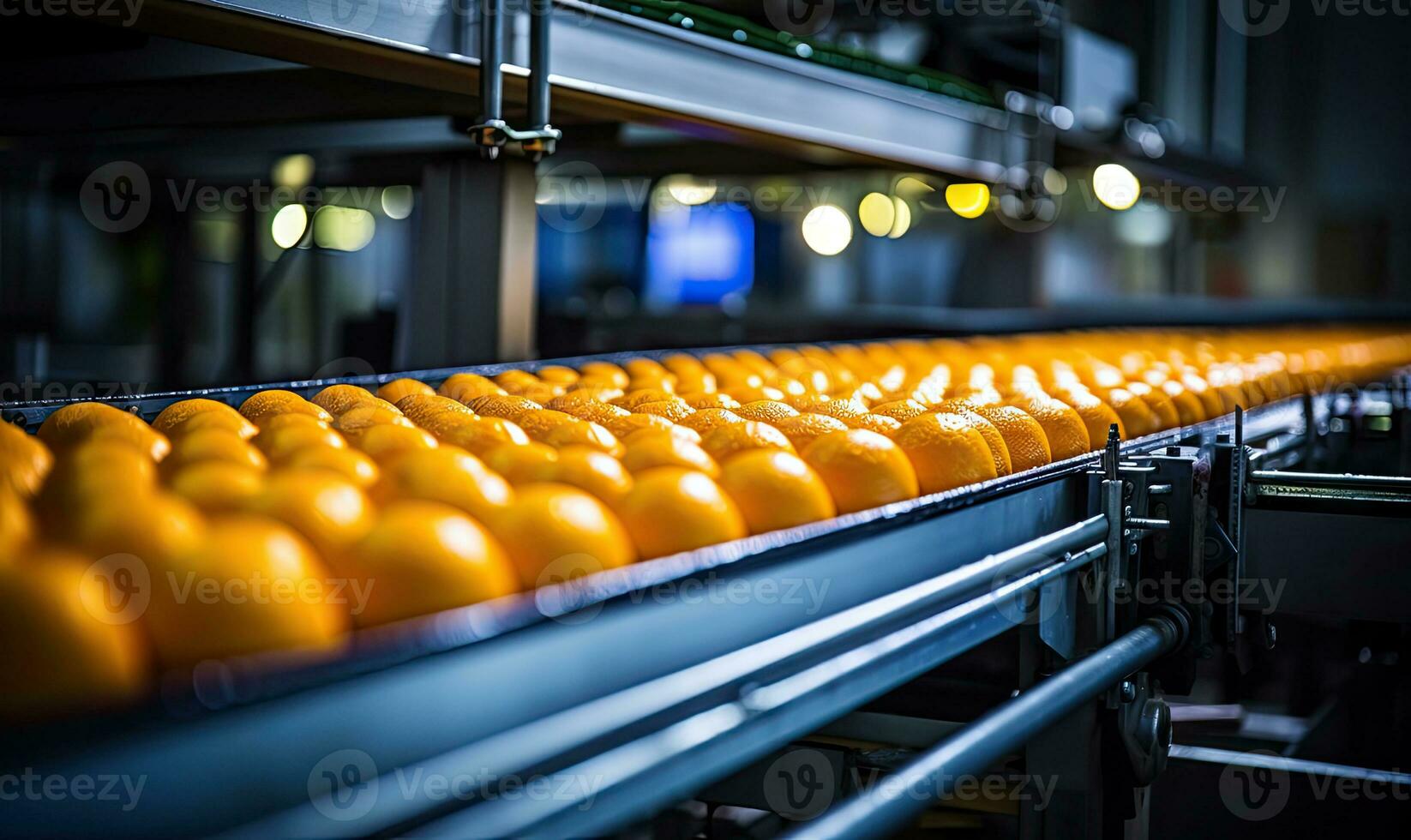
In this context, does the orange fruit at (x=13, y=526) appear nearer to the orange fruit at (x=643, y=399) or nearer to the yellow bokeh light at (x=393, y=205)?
the orange fruit at (x=643, y=399)

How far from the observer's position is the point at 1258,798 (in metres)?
1.74

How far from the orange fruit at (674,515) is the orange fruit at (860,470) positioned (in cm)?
14

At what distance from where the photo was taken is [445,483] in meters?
0.78

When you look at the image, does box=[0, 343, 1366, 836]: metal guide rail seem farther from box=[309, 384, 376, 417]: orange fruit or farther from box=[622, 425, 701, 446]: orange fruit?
box=[309, 384, 376, 417]: orange fruit

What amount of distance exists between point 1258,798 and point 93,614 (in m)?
1.67

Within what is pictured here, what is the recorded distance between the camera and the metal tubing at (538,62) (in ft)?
4.32

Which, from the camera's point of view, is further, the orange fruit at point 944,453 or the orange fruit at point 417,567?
the orange fruit at point 944,453

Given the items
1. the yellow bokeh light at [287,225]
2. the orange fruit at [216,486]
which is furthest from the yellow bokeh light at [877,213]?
the orange fruit at [216,486]

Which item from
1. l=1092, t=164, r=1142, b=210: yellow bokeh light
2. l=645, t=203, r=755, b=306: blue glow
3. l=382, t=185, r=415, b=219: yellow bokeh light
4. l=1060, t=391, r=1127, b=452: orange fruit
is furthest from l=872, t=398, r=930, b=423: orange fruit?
l=645, t=203, r=755, b=306: blue glow

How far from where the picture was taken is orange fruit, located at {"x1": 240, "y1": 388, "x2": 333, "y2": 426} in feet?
3.76

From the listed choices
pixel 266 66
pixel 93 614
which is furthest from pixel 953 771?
pixel 266 66

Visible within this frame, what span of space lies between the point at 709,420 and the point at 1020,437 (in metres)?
0.32

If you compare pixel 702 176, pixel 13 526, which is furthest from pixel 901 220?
pixel 13 526

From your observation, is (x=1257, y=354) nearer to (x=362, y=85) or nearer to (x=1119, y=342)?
(x=1119, y=342)
